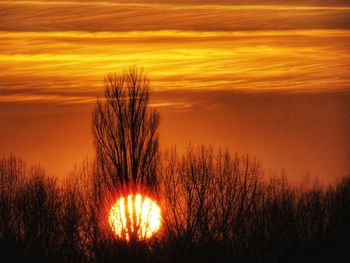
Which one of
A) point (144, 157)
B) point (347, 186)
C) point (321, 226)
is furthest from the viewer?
point (347, 186)

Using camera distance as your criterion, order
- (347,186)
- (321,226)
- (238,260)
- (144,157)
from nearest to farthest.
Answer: (144,157), (238,260), (321,226), (347,186)

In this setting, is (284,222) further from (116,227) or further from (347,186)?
(116,227)

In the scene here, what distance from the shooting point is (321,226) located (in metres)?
41.1

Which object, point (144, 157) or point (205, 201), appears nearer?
point (144, 157)

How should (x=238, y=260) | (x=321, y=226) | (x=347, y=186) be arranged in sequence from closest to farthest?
(x=238, y=260), (x=321, y=226), (x=347, y=186)

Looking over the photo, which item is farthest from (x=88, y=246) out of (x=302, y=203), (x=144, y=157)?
(x=302, y=203)

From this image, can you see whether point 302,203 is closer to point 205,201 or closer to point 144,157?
point 205,201

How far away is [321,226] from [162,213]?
6.51 m

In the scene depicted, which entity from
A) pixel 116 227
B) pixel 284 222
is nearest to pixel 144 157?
pixel 116 227

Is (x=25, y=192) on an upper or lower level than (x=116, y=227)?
upper

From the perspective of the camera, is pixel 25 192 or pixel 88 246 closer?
pixel 88 246

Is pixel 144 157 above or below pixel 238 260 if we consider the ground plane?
above

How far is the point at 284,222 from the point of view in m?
41.8

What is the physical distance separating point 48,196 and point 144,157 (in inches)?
281
